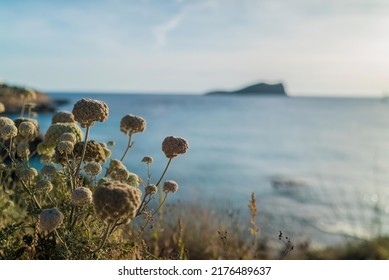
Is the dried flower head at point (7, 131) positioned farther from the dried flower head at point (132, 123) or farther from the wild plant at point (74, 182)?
the dried flower head at point (132, 123)

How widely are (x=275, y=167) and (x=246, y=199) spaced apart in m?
5.88

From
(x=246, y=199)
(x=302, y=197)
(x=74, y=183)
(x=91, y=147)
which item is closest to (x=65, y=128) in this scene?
(x=91, y=147)

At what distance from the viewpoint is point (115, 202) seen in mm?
1195

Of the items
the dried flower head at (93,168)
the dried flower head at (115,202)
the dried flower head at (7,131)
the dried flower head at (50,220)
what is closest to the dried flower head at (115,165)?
the dried flower head at (93,168)

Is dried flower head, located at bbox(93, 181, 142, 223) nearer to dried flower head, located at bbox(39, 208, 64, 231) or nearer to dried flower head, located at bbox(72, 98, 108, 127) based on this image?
dried flower head, located at bbox(39, 208, 64, 231)

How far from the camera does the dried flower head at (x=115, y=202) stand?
3.92 feet

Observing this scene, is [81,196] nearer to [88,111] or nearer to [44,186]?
[88,111]

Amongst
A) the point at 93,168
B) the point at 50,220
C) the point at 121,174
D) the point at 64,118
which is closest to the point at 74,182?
the point at 93,168

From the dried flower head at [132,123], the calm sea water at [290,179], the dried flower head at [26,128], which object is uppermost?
the dried flower head at [132,123]

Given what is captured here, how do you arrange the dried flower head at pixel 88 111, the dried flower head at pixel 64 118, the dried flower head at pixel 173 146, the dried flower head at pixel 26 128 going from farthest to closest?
the dried flower head at pixel 64 118
the dried flower head at pixel 26 128
the dried flower head at pixel 173 146
the dried flower head at pixel 88 111

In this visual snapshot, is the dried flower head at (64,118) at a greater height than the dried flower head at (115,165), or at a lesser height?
greater

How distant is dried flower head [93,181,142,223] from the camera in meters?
1.20

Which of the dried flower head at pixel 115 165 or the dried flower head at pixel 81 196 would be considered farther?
the dried flower head at pixel 115 165
